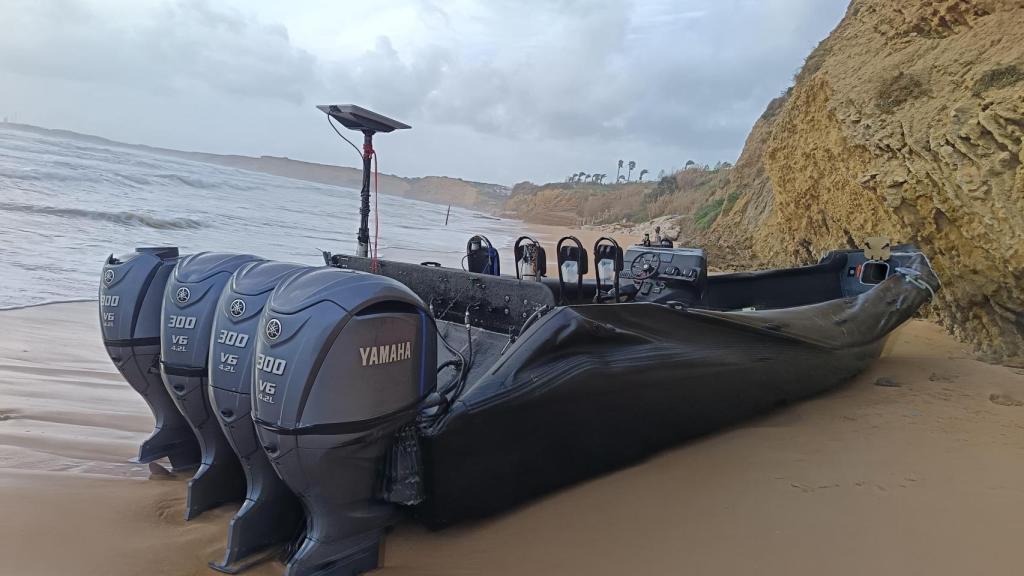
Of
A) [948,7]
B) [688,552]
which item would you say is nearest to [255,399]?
[688,552]

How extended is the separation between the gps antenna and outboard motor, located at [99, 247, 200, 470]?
125cm

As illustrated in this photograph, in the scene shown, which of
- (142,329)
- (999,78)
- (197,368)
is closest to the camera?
(197,368)

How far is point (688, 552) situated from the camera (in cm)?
256

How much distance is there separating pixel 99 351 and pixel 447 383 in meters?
4.27

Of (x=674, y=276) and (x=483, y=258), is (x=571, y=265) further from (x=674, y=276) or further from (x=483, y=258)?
(x=674, y=276)

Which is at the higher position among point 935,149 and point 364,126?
point 935,149

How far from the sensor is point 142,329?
306cm

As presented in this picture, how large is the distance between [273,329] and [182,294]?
2.84 ft

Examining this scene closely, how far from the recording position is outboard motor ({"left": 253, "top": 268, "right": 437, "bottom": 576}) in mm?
2113

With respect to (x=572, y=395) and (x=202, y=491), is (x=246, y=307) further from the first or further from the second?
(x=572, y=395)

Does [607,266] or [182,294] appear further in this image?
[607,266]

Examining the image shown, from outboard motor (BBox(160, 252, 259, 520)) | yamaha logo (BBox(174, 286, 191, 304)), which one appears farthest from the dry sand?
yamaha logo (BBox(174, 286, 191, 304))

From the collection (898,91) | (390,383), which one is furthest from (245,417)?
(898,91)

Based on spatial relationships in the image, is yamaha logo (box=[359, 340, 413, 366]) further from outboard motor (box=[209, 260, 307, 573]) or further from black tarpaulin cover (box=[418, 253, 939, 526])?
outboard motor (box=[209, 260, 307, 573])
